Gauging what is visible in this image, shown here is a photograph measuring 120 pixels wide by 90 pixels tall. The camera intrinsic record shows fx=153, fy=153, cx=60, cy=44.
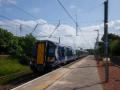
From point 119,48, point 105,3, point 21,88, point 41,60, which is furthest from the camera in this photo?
point 119,48

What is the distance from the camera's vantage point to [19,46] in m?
30.3

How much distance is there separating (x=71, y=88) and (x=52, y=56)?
6653mm

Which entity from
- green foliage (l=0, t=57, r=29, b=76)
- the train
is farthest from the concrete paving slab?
green foliage (l=0, t=57, r=29, b=76)

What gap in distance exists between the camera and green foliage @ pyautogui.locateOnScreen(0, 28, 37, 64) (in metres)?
27.5

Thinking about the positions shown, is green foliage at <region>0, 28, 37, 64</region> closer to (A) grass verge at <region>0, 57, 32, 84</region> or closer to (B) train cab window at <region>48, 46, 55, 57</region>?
(A) grass verge at <region>0, 57, 32, 84</region>

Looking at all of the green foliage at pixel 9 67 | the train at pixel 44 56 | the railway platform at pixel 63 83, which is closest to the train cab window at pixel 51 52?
the train at pixel 44 56

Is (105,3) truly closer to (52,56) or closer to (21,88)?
(52,56)

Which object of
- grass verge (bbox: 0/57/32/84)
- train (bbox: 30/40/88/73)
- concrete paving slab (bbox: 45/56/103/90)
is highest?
train (bbox: 30/40/88/73)

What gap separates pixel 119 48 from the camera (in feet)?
101

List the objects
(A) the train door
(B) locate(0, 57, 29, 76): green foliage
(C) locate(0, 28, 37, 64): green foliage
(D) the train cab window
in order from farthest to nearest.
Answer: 1. (C) locate(0, 28, 37, 64): green foliage
2. (B) locate(0, 57, 29, 76): green foliage
3. (D) the train cab window
4. (A) the train door

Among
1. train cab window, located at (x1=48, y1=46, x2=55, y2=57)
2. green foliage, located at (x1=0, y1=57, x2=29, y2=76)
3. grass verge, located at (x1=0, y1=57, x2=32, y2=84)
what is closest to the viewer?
train cab window, located at (x1=48, y1=46, x2=55, y2=57)

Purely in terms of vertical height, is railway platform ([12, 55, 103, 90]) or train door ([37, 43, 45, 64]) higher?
train door ([37, 43, 45, 64])

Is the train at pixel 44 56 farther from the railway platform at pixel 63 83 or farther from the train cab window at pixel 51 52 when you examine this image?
the railway platform at pixel 63 83

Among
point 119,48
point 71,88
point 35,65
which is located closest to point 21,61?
point 35,65
